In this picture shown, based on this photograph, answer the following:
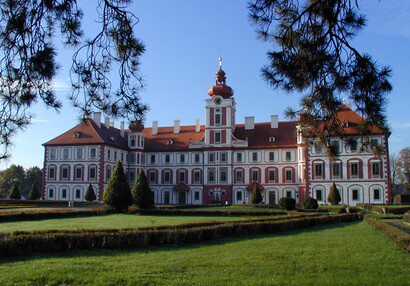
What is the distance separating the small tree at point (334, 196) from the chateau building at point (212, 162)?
2.92m

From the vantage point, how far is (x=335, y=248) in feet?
36.7

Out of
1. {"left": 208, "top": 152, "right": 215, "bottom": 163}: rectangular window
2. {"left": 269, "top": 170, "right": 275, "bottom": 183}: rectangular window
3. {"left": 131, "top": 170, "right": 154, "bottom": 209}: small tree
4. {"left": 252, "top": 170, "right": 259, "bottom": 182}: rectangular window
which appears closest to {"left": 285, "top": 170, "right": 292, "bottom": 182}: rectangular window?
{"left": 269, "top": 170, "right": 275, "bottom": 183}: rectangular window

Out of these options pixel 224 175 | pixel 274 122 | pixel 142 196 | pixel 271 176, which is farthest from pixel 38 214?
pixel 274 122

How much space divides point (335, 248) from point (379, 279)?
3521 millimetres

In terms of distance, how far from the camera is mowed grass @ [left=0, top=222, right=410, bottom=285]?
759cm

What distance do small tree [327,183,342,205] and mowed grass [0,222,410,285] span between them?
26641 mm

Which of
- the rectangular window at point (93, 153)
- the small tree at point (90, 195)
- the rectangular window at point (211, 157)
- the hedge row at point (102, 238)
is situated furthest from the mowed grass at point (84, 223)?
the rectangular window at point (211, 157)

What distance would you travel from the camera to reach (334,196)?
37.9 meters

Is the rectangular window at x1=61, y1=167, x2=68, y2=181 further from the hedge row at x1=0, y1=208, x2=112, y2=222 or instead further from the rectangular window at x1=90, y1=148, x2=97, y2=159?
the hedge row at x1=0, y1=208, x2=112, y2=222

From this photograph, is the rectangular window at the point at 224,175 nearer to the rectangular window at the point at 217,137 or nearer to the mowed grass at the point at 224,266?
the rectangular window at the point at 217,137

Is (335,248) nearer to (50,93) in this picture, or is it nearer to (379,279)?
(379,279)

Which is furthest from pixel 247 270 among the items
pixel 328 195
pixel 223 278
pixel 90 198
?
pixel 90 198

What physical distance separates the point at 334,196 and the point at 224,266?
103ft

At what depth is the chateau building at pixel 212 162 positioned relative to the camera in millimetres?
42156
